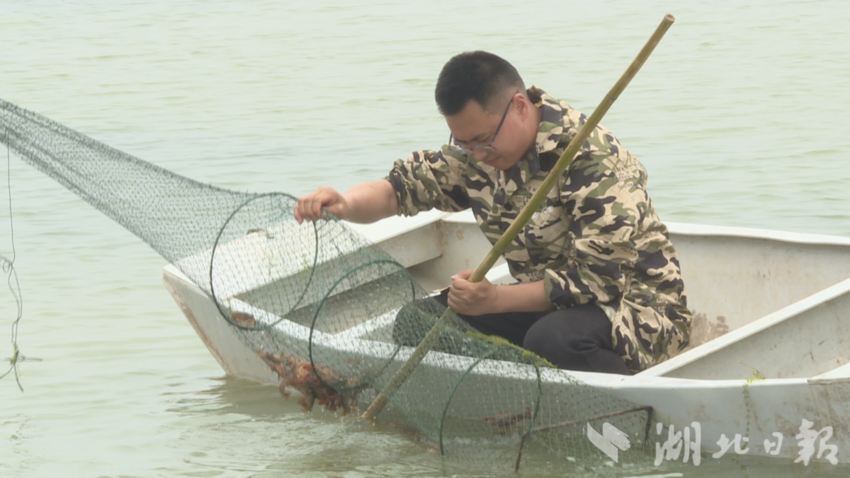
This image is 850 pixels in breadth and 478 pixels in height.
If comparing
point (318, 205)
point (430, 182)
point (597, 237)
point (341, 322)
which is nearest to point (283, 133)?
point (341, 322)

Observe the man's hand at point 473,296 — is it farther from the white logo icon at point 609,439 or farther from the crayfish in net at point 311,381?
the crayfish in net at point 311,381

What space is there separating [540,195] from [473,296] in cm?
38

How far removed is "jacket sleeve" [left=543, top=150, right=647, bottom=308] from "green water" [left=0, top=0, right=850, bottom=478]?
2.01 feet

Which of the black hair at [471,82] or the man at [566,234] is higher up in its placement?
the black hair at [471,82]

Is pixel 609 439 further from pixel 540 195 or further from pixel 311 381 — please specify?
pixel 311 381

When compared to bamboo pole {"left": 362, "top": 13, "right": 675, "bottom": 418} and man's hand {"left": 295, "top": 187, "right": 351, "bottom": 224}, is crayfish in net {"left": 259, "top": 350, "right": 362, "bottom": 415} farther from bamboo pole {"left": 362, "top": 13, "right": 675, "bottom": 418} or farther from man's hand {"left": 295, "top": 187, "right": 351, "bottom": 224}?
man's hand {"left": 295, "top": 187, "right": 351, "bottom": 224}

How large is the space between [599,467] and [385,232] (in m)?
1.98

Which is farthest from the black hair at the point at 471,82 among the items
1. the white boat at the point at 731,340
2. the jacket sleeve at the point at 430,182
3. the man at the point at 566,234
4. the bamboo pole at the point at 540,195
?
the white boat at the point at 731,340

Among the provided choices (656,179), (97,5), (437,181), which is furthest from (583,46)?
(437,181)

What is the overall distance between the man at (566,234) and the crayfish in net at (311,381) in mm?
548

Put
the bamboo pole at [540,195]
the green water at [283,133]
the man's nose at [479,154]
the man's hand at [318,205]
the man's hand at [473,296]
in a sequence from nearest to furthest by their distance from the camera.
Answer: the bamboo pole at [540,195] < the man's hand at [473,296] < the man's nose at [479,154] < the man's hand at [318,205] < the green water at [283,133]

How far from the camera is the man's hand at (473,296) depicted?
390cm

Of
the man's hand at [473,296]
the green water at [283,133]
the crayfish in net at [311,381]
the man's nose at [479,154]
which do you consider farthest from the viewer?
the green water at [283,133]

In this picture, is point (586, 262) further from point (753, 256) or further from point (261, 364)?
point (261, 364)
